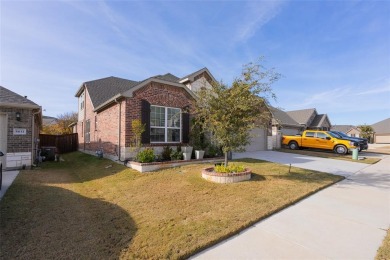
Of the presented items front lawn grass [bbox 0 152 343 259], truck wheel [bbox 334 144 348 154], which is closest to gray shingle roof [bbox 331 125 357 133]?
truck wheel [bbox 334 144 348 154]

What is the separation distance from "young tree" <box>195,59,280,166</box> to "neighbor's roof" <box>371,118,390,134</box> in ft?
174

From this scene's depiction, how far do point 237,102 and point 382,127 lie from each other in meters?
55.8

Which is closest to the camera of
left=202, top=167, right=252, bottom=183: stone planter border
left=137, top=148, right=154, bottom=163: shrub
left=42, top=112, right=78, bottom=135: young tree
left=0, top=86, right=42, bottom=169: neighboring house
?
left=202, top=167, right=252, bottom=183: stone planter border

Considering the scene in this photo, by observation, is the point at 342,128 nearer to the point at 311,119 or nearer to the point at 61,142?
the point at 311,119

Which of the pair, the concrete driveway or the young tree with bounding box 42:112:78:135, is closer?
the concrete driveway

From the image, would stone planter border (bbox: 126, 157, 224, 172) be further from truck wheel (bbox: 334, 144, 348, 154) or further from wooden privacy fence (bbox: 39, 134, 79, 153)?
truck wheel (bbox: 334, 144, 348, 154)

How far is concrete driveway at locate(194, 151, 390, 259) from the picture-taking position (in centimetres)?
320

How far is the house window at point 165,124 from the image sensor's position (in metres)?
10.7

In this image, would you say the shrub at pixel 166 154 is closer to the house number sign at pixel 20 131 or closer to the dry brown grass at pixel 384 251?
the house number sign at pixel 20 131

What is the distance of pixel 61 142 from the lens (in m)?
18.0

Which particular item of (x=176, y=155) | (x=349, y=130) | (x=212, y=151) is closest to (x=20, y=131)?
(x=176, y=155)

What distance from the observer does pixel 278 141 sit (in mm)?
20734

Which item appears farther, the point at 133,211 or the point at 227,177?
the point at 227,177

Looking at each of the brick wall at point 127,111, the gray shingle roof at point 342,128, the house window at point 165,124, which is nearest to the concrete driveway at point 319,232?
the house window at point 165,124
